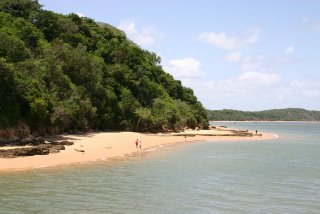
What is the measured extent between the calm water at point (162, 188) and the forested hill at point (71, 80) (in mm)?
14259

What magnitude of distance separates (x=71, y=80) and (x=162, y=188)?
3995cm

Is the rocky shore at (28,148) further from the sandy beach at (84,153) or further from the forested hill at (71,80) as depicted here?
the forested hill at (71,80)

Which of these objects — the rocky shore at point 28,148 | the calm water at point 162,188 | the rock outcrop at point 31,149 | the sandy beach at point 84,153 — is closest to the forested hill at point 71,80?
the rocky shore at point 28,148

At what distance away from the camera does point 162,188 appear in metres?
22.0

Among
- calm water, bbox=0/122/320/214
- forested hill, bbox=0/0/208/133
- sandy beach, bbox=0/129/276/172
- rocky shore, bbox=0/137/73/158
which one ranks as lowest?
calm water, bbox=0/122/320/214

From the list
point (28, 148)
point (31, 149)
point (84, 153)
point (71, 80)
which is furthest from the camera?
point (71, 80)

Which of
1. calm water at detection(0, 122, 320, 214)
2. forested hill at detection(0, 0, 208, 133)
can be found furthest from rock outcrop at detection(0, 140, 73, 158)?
calm water at detection(0, 122, 320, 214)

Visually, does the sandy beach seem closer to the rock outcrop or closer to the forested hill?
the rock outcrop

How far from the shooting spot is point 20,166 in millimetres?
27172

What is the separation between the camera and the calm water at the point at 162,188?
685 inches

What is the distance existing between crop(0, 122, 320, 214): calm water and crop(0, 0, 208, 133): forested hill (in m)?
14.3

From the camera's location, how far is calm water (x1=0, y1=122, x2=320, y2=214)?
57.1 feet

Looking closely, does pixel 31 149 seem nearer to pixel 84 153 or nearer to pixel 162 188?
pixel 84 153

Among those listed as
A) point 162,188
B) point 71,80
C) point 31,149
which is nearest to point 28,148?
point 31,149
